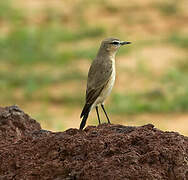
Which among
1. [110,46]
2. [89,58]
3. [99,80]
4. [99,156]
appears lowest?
[99,156]

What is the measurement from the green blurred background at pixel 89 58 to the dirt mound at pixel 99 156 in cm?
663

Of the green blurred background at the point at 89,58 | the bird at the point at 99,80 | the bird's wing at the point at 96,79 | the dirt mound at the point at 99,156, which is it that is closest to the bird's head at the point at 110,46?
the bird at the point at 99,80

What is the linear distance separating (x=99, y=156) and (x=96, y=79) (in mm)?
2995

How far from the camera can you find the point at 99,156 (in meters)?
4.32

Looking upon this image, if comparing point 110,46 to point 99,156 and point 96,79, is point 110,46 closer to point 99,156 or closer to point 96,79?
point 96,79

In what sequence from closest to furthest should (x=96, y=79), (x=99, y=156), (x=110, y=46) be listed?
(x=99, y=156) < (x=96, y=79) < (x=110, y=46)

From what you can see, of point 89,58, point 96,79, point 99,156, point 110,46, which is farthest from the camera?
point 89,58

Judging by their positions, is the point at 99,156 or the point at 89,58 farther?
the point at 89,58

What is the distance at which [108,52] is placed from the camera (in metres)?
7.77

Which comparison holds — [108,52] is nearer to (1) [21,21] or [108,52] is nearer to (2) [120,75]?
(2) [120,75]

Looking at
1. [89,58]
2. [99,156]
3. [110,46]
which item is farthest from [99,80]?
[89,58]

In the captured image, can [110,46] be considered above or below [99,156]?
above

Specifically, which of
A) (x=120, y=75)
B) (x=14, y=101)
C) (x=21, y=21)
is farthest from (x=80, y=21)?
(x=14, y=101)

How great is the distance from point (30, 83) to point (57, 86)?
59 centimetres
